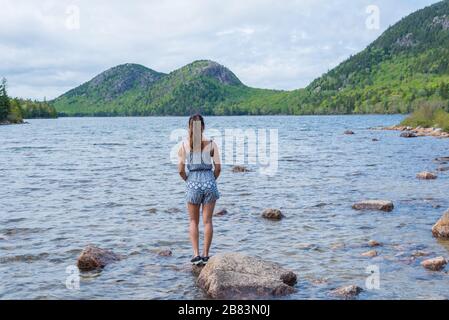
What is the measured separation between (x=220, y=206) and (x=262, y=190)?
5.72 metres

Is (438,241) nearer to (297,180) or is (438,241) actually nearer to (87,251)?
(87,251)

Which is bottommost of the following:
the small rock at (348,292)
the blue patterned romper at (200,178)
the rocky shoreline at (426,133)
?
the small rock at (348,292)

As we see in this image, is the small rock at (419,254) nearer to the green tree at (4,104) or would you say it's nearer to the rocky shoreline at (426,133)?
the rocky shoreline at (426,133)

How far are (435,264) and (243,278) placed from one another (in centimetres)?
513

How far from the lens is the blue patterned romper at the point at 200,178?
512 inches

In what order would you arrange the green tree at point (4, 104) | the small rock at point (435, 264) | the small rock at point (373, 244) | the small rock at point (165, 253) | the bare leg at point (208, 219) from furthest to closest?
the green tree at point (4, 104)
the small rock at point (373, 244)
the small rock at point (165, 253)
the bare leg at point (208, 219)
the small rock at point (435, 264)

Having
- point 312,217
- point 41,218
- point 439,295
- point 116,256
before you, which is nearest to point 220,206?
point 312,217

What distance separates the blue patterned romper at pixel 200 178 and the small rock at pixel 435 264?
5644mm

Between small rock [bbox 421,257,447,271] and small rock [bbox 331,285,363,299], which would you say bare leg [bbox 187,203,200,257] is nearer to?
small rock [bbox 331,285,363,299]

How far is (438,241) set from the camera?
16250mm

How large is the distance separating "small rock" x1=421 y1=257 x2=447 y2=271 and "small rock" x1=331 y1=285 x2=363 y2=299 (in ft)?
8.90

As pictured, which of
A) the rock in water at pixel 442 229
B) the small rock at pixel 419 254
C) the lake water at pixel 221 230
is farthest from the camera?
the rock in water at pixel 442 229

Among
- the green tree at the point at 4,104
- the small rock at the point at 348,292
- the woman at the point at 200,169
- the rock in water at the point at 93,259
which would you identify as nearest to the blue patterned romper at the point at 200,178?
the woman at the point at 200,169

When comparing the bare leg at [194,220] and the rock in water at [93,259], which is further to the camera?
the rock in water at [93,259]
